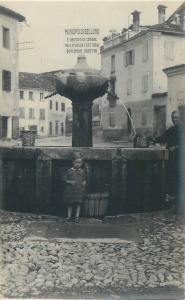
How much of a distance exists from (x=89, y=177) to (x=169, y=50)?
62.7ft

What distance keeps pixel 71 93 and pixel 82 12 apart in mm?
1240

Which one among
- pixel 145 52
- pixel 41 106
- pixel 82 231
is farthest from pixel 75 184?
pixel 41 106

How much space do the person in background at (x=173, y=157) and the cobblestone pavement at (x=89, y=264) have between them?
1353 mm

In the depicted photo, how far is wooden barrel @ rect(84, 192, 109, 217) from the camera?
6512mm

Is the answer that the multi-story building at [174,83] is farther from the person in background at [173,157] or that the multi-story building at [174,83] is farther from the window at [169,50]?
the person in background at [173,157]

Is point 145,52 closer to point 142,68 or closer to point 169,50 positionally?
point 142,68

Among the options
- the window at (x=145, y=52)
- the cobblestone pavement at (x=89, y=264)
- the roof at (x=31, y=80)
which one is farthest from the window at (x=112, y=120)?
the cobblestone pavement at (x=89, y=264)

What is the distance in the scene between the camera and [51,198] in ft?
22.1

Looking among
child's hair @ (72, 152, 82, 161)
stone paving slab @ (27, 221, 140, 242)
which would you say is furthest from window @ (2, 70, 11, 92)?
stone paving slab @ (27, 221, 140, 242)

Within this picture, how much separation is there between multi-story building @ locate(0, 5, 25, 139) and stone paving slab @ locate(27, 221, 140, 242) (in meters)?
16.9

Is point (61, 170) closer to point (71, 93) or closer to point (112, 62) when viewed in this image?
point (71, 93)

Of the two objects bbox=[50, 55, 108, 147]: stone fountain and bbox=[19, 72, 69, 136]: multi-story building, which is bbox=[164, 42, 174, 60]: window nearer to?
bbox=[19, 72, 69, 136]: multi-story building

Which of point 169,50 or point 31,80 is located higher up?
point 169,50

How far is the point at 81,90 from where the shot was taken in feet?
23.5
